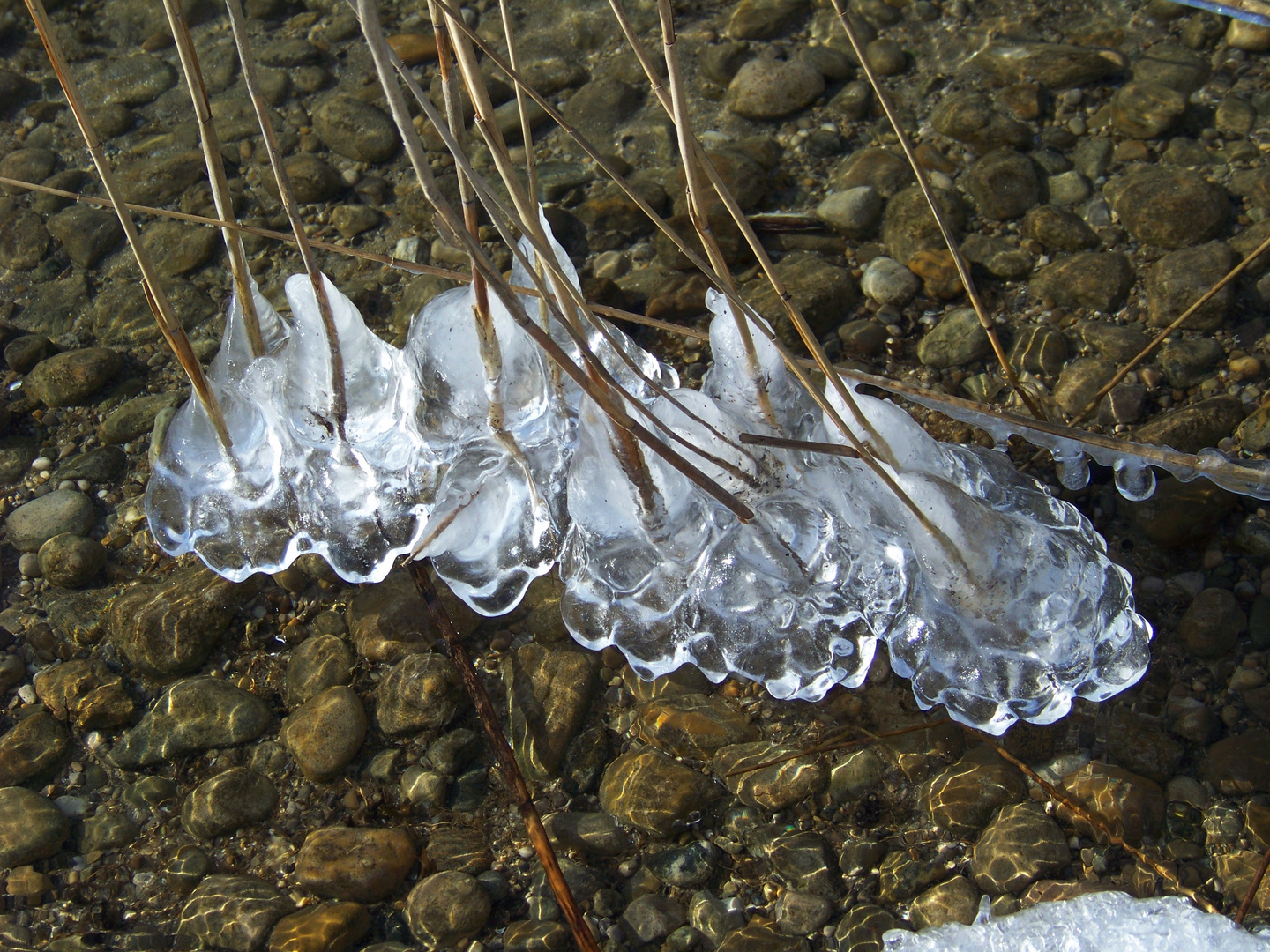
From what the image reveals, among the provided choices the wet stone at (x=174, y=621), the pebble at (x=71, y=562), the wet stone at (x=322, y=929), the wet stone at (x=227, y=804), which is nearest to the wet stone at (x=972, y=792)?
the wet stone at (x=322, y=929)

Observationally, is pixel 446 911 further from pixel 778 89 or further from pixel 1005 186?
pixel 778 89

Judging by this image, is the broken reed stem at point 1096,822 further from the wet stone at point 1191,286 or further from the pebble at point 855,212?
the pebble at point 855,212

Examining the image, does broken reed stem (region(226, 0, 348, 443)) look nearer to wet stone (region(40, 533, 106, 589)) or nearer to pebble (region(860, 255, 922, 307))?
wet stone (region(40, 533, 106, 589))

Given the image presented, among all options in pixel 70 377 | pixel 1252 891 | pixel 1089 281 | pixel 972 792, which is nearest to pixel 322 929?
pixel 972 792

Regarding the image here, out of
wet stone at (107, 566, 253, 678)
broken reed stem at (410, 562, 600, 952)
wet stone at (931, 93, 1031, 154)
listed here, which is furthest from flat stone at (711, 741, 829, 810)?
wet stone at (931, 93, 1031, 154)

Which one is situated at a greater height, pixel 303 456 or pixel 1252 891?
pixel 303 456
